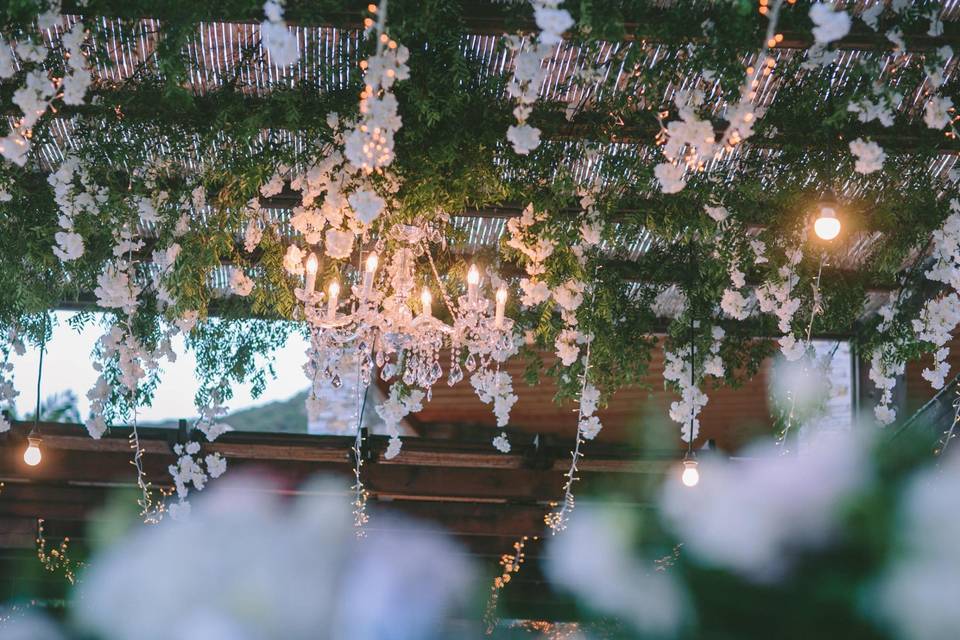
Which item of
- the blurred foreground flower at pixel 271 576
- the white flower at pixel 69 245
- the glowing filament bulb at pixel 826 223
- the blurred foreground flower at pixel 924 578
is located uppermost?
the glowing filament bulb at pixel 826 223

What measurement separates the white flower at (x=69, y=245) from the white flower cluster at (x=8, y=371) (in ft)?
5.67

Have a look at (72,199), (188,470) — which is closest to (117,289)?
(72,199)

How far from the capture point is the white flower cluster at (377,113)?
139 inches

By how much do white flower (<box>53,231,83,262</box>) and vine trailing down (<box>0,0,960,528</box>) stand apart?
0.01 meters

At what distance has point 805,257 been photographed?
5.57 meters

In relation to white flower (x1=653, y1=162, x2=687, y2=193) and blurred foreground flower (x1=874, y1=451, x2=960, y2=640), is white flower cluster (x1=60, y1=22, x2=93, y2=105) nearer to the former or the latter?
white flower (x1=653, y1=162, x2=687, y2=193)

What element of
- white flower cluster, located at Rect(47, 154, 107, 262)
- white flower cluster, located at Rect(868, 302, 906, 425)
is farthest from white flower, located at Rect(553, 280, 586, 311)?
white flower cluster, located at Rect(47, 154, 107, 262)

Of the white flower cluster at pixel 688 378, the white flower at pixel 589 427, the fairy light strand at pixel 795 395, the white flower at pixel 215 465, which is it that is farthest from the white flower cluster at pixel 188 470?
the fairy light strand at pixel 795 395

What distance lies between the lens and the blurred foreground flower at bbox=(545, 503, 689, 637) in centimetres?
95

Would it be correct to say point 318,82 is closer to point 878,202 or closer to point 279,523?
point 279,523

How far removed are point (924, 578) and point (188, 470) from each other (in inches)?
258

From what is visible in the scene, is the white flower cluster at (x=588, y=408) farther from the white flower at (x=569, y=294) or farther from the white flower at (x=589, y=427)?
the white flower at (x=569, y=294)

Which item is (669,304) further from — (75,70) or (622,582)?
(622,582)

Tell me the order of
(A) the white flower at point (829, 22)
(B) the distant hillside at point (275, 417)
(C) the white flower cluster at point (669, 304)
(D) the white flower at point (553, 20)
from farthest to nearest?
(B) the distant hillside at point (275, 417) → (C) the white flower cluster at point (669, 304) → (D) the white flower at point (553, 20) → (A) the white flower at point (829, 22)
